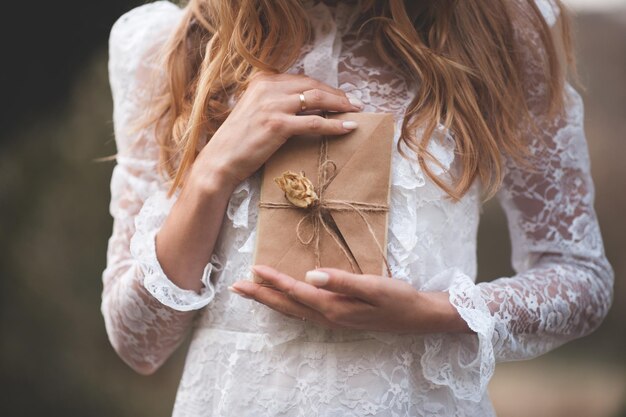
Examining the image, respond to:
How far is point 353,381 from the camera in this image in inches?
40.2

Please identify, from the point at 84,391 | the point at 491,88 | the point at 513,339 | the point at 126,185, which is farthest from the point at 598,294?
the point at 84,391

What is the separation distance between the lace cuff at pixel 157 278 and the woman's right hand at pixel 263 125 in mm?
131

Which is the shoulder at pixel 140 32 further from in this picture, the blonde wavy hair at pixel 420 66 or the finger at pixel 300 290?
the finger at pixel 300 290

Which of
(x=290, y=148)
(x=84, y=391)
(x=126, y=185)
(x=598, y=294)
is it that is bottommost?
(x=84, y=391)

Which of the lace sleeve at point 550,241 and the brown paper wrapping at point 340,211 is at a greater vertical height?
the brown paper wrapping at point 340,211

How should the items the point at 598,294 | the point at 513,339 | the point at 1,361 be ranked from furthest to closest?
1. the point at 1,361
2. the point at 598,294
3. the point at 513,339

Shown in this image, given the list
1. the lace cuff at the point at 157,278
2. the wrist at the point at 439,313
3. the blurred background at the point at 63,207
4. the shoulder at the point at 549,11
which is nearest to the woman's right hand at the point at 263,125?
the lace cuff at the point at 157,278

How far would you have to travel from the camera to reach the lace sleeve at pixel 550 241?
1.12 metres

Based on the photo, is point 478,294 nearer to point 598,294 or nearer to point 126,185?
point 598,294

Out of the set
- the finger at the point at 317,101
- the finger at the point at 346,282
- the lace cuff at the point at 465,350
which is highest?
the finger at the point at 317,101

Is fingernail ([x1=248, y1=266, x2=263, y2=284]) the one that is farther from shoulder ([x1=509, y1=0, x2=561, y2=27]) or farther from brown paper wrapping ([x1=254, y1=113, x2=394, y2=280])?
shoulder ([x1=509, y1=0, x2=561, y2=27])

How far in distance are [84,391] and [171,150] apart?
224cm

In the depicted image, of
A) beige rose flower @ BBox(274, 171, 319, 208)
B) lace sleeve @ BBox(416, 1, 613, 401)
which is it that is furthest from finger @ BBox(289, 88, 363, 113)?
lace sleeve @ BBox(416, 1, 613, 401)

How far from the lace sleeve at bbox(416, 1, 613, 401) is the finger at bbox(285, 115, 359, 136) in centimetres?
33
